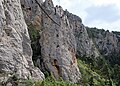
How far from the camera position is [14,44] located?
39719 millimetres

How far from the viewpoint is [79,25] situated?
379ft

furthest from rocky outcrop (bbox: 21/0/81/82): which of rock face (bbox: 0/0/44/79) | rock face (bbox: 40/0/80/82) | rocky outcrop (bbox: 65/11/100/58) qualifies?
rocky outcrop (bbox: 65/11/100/58)

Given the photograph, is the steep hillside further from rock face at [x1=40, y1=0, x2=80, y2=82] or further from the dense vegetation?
the dense vegetation

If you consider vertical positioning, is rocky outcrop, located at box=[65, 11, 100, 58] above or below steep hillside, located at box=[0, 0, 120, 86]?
above

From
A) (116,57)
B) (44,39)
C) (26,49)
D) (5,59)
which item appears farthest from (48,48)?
(116,57)

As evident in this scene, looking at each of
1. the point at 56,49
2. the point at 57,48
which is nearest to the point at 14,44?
the point at 56,49

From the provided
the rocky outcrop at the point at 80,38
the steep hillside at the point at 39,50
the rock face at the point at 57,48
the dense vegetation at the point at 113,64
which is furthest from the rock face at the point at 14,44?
the rocky outcrop at the point at 80,38

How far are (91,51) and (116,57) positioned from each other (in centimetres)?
2421

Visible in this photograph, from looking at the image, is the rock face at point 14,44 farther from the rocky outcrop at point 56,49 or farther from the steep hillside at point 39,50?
the rocky outcrop at point 56,49

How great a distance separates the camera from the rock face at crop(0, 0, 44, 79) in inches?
1446

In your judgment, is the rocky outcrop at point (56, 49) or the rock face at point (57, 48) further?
the rock face at point (57, 48)

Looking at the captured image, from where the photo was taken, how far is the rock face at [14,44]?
36719 mm

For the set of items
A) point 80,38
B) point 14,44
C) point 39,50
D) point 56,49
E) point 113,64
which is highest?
point 80,38

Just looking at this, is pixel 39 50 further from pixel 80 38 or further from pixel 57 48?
pixel 80 38
